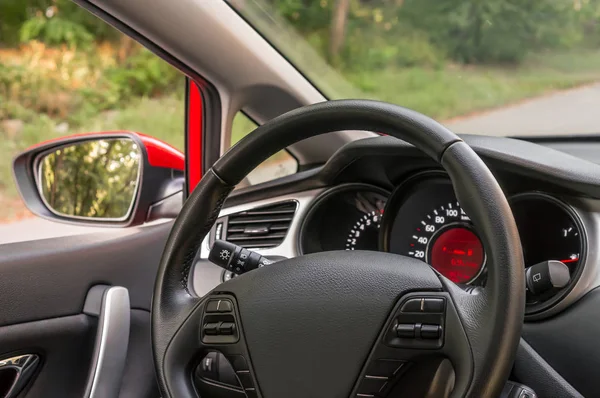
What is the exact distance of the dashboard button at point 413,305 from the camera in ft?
3.46

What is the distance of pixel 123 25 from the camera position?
1745 mm

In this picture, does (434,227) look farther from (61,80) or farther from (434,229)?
(61,80)

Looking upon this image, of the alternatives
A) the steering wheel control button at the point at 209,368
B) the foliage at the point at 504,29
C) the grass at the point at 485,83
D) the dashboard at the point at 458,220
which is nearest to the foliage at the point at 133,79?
the grass at the point at 485,83

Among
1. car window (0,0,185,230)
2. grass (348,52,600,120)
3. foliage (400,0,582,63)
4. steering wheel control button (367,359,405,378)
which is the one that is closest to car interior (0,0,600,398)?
steering wheel control button (367,359,405,378)

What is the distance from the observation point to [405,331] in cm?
105

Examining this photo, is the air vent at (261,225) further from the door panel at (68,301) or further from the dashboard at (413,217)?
the door panel at (68,301)

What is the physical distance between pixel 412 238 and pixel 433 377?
579mm

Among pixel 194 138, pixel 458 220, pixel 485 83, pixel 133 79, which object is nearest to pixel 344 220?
pixel 458 220

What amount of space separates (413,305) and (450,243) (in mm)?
571

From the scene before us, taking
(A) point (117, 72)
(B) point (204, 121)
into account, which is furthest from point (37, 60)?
(B) point (204, 121)

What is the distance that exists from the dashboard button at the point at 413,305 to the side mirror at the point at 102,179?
1175 mm

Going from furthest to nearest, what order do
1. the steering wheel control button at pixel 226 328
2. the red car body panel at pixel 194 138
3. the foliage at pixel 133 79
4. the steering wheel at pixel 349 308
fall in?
the foliage at pixel 133 79, the red car body panel at pixel 194 138, the steering wheel control button at pixel 226 328, the steering wheel at pixel 349 308

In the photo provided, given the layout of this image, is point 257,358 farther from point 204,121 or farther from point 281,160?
point 204,121

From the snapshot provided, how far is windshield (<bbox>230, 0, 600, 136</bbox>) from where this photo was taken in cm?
190
